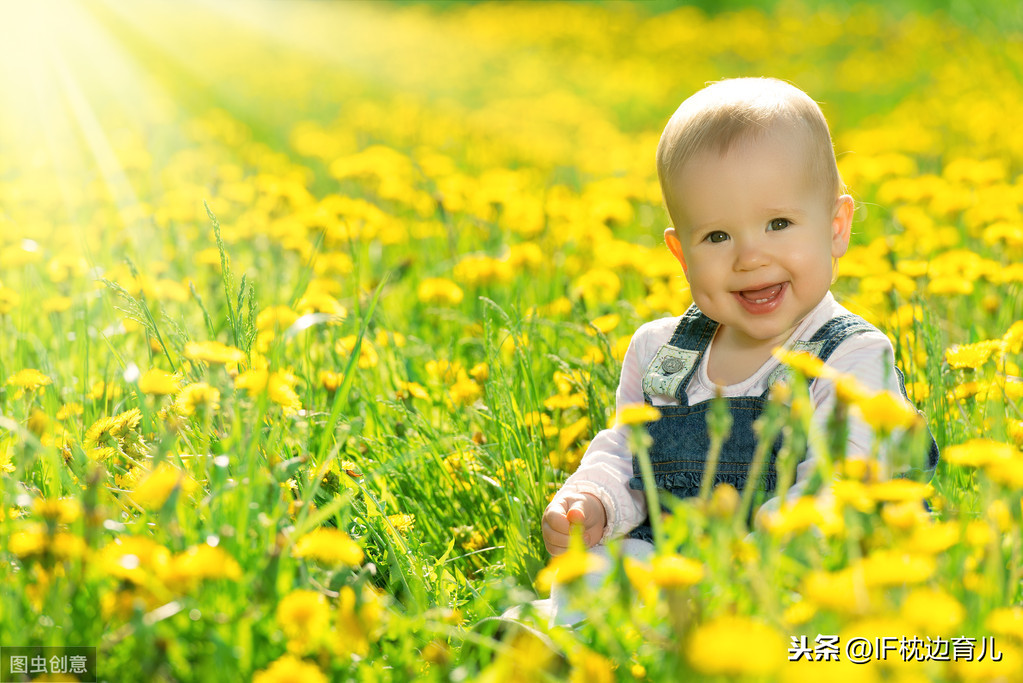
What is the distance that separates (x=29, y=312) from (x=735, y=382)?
189 cm

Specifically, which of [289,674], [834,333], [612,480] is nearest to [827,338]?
[834,333]

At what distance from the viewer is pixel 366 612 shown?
106cm

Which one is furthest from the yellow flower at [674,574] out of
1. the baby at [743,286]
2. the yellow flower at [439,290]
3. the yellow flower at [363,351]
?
the yellow flower at [439,290]

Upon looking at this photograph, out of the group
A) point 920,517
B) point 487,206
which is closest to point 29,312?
point 487,206

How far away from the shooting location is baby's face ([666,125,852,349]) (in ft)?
5.24

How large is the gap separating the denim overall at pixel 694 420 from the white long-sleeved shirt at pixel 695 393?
0.07ft

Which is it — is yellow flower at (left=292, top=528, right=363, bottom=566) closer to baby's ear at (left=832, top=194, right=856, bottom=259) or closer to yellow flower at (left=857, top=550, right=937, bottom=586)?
yellow flower at (left=857, top=550, right=937, bottom=586)

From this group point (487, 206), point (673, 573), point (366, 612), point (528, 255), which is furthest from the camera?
point (487, 206)

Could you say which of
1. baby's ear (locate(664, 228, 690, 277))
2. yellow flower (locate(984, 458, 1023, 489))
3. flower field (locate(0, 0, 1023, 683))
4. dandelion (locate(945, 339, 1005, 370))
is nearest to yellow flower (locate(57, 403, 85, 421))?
flower field (locate(0, 0, 1023, 683))

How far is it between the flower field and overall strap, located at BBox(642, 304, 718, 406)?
0.19 m

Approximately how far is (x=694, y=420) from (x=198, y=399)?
0.91 m

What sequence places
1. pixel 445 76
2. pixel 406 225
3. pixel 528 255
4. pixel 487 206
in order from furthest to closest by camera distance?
pixel 445 76 < pixel 406 225 < pixel 487 206 < pixel 528 255

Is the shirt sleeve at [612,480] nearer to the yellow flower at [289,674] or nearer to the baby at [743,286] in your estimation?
the baby at [743,286]

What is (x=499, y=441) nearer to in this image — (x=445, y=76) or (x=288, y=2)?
(x=445, y=76)
